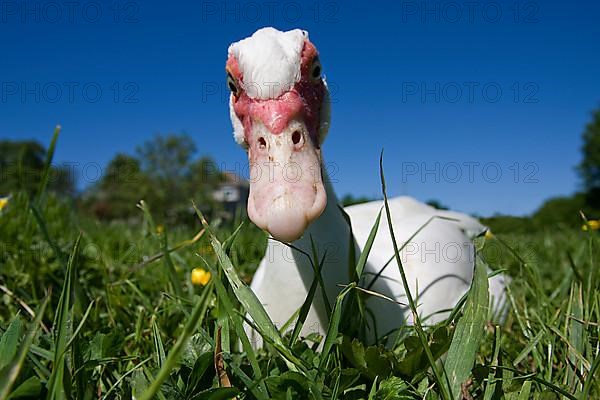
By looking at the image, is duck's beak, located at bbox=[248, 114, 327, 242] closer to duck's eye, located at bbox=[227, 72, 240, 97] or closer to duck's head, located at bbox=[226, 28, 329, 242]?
duck's head, located at bbox=[226, 28, 329, 242]

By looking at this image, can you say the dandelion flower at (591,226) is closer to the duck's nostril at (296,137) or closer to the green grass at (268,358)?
the green grass at (268,358)

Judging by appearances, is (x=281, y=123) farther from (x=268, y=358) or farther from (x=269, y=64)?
(x=268, y=358)

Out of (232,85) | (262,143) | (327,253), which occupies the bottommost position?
(327,253)

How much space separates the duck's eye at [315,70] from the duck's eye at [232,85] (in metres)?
0.20

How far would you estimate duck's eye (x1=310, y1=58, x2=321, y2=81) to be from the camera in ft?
4.57

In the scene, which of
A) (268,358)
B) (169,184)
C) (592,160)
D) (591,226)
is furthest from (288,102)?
(592,160)

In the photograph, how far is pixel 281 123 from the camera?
4.07ft

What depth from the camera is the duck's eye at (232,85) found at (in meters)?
1.43

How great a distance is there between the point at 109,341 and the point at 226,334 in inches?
10.7

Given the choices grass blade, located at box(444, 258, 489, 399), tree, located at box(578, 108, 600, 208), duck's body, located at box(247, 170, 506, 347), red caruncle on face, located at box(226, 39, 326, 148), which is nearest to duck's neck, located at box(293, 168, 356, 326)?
duck's body, located at box(247, 170, 506, 347)

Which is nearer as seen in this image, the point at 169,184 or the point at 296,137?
the point at 296,137

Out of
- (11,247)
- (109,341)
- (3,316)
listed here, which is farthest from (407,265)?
(11,247)

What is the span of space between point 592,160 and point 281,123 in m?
39.8

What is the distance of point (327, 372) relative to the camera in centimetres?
98
